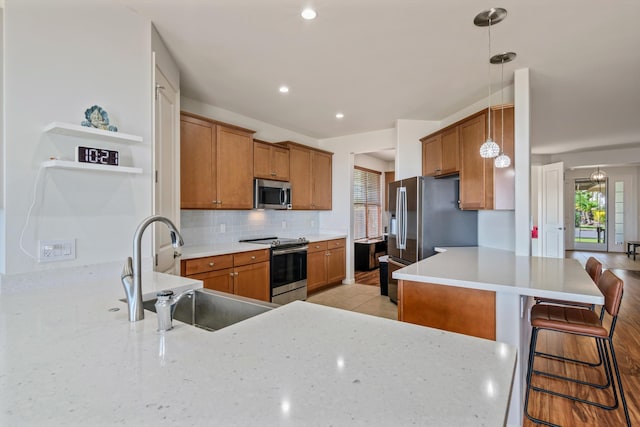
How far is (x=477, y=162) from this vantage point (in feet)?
10.3

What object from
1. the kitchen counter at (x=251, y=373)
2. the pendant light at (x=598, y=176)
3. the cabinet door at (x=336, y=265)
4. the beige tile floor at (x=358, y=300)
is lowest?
the beige tile floor at (x=358, y=300)

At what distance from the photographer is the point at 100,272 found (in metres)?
1.78

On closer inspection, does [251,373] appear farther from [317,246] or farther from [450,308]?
[317,246]

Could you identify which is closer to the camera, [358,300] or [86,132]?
[86,132]

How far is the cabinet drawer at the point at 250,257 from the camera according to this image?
134 inches

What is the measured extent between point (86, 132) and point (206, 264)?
5.47 ft

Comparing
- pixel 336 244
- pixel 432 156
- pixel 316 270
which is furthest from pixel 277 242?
pixel 432 156

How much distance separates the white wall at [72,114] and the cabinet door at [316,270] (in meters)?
2.88

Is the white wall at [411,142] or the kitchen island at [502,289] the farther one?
the white wall at [411,142]

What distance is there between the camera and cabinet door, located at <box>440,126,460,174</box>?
3430 mm

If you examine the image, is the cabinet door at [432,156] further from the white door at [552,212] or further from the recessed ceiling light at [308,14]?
the white door at [552,212]

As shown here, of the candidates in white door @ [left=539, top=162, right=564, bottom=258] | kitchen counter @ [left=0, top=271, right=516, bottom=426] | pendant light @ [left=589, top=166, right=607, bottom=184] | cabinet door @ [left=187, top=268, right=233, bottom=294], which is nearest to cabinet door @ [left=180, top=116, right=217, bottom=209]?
cabinet door @ [left=187, top=268, right=233, bottom=294]

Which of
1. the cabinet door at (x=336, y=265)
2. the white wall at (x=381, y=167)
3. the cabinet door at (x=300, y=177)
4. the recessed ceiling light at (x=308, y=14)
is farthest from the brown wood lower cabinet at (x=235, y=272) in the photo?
the white wall at (x=381, y=167)

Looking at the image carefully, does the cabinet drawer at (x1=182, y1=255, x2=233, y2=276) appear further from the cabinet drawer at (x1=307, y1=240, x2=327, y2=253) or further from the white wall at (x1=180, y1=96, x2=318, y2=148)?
the white wall at (x1=180, y1=96, x2=318, y2=148)
